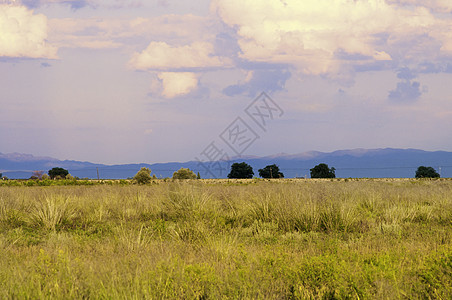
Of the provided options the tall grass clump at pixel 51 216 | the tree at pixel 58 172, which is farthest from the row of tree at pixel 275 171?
the tall grass clump at pixel 51 216

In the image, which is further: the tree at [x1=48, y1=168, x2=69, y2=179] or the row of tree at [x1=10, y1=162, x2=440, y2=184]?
the row of tree at [x1=10, y1=162, x2=440, y2=184]

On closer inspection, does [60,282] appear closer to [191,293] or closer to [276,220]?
[191,293]

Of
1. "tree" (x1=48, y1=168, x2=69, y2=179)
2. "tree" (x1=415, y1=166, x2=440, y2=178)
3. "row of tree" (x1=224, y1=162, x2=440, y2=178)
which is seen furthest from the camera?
"row of tree" (x1=224, y1=162, x2=440, y2=178)

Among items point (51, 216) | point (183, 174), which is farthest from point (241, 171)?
point (51, 216)

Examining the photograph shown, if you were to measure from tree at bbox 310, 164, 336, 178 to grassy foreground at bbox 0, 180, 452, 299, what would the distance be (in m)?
57.6

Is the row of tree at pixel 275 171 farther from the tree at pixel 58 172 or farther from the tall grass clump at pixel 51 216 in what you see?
the tall grass clump at pixel 51 216

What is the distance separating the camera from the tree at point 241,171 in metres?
73.3

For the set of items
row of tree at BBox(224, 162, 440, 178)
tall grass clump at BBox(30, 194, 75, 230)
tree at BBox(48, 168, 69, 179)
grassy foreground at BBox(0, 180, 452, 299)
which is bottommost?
grassy foreground at BBox(0, 180, 452, 299)

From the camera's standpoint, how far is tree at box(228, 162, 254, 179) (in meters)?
73.3


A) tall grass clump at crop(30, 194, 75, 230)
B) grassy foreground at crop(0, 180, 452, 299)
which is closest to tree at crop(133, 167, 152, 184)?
grassy foreground at crop(0, 180, 452, 299)

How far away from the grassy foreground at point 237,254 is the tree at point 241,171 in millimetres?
60405

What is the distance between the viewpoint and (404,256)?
683cm

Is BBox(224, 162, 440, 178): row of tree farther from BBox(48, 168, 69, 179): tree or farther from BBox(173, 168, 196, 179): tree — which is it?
BBox(48, 168, 69, 179): tree

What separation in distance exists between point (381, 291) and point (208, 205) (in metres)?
6.93
